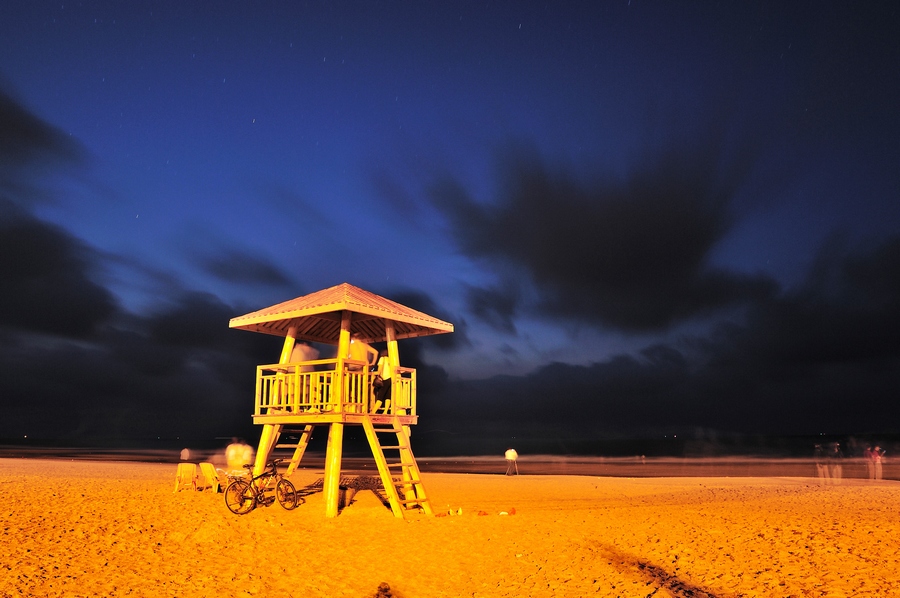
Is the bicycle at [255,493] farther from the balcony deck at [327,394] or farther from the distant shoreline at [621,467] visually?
the distant shoreline at [621,467]

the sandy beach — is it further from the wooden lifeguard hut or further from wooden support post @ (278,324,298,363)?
wooden support post @ (278,324,298,363)

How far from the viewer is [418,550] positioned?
11555mm

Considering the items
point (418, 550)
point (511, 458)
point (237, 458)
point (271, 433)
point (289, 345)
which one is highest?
point (289, 345)

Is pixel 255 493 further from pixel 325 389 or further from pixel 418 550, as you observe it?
pixel 418 550

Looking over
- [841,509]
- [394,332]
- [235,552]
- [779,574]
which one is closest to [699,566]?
[779,574]

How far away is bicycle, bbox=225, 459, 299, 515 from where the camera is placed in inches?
544

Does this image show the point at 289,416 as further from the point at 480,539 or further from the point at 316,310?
the point at 480,539

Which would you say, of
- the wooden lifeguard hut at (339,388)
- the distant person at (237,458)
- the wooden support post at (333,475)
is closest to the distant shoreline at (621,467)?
the distant person at (237,458)

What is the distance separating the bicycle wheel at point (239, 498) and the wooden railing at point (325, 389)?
6.25ft

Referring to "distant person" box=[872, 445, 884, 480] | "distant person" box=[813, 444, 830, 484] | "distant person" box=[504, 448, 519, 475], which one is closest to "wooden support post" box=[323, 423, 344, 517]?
"distant person" box=[504, 448, 519, 475]

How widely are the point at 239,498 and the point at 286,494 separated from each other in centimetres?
116

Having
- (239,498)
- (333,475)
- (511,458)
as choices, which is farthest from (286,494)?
A: (511,458)

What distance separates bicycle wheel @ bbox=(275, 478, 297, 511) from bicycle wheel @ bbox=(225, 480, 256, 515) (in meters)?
0.62

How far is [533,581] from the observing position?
9.66 m
